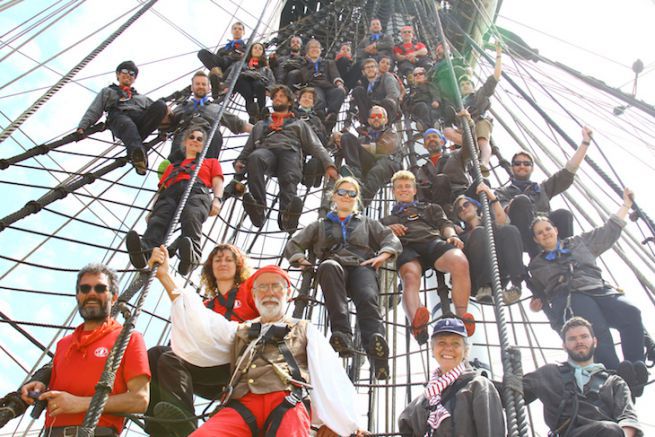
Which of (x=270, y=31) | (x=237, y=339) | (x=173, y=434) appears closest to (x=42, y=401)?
(x=173, y=434)

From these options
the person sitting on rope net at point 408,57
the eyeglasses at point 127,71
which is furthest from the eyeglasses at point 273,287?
the person sitting on rope net at point 408,57

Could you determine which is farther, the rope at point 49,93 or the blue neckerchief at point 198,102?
the blue neckerchief at point 198,102

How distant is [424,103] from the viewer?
6062 millimetres

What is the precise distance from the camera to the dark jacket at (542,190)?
150 inches

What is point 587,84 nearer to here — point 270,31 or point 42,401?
point 270,31

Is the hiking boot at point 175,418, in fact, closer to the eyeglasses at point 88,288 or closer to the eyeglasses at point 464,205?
the eyeglasses at point 88,288

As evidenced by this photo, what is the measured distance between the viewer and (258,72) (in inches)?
248

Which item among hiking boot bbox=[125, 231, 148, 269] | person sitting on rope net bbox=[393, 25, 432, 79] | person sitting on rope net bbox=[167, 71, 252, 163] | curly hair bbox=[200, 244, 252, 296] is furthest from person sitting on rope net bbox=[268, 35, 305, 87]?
curly hair bbox=[200, 244, 252, 296]

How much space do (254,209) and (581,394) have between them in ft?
7.50

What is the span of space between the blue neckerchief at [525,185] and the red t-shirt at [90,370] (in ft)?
8.60

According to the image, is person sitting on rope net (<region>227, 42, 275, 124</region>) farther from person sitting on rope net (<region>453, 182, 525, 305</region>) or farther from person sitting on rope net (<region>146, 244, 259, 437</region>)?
person sitting on rope net (<region>146, 244, 259, 437</region>)

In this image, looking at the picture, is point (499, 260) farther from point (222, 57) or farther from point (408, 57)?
point (408, 57)

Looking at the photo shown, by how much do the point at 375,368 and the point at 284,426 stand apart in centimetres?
88

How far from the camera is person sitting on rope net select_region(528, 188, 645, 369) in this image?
9.44 ft
